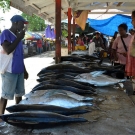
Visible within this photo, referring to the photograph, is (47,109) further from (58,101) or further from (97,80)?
(97,80)

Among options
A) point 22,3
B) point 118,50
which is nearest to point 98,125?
point 118,50

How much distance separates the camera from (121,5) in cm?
1026

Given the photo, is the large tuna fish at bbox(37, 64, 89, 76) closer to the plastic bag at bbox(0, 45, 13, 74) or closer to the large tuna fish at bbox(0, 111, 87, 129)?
the plastic bag at bbox(0, 45, 13, 74)

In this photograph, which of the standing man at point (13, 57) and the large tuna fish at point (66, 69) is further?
the large tuna fish at point (66, 69)

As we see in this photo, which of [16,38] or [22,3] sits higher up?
[22,3]

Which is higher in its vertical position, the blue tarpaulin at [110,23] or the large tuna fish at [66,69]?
the blue tarpaulin at [110,23]

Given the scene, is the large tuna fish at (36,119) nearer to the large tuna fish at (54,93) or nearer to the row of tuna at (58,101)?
the row of tuna at (58,101)

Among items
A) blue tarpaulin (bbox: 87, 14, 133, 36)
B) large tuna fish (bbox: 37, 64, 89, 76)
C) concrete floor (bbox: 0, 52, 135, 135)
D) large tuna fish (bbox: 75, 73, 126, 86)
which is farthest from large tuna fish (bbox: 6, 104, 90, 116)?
blue tarpaulin (bbox: 87, 14, 133, 36)

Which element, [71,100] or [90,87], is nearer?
[71,100]

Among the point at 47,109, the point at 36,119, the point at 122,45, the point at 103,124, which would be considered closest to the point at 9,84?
the point at 47,109

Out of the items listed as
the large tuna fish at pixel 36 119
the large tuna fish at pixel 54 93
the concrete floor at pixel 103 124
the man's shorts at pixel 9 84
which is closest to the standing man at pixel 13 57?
the man's shorts at pixel 9 84

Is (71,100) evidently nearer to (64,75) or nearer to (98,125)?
(98,125)

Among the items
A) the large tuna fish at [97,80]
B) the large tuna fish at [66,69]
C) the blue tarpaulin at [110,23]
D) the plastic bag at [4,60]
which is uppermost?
the blue tarpaulin at [110,23]

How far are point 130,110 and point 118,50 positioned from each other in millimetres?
3507
